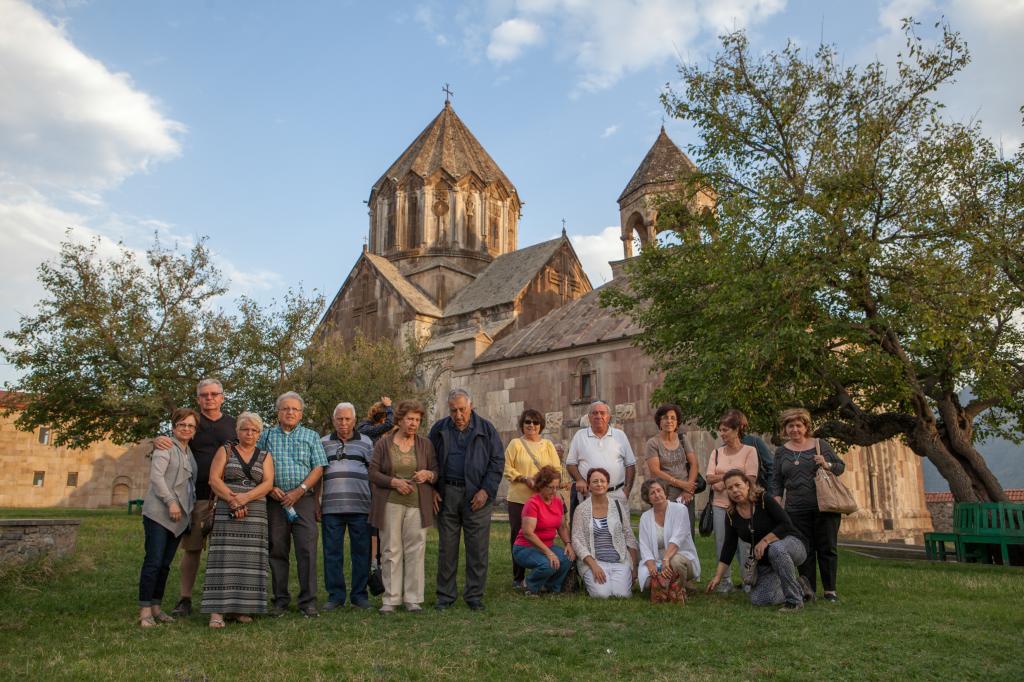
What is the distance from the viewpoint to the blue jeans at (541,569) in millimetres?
7445

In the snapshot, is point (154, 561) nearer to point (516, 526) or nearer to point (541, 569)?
point (541, 569)

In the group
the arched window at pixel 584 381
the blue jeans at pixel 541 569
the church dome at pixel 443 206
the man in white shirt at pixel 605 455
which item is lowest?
the blue jeans at pixel 541 569

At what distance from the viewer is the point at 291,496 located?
6.60m

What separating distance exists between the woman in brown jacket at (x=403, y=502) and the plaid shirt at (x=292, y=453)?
52cm

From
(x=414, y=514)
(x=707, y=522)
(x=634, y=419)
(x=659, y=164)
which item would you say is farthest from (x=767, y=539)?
(x=659, y=164)

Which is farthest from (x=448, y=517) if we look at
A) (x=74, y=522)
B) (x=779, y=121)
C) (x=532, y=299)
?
(x=532, y=299)

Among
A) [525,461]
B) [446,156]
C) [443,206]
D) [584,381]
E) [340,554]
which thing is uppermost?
[446,156]

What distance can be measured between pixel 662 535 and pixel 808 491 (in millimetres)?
1396

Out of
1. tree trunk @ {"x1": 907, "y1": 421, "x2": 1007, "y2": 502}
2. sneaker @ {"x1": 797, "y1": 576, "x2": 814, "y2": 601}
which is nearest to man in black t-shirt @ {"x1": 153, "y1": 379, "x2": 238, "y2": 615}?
sneaker @ {"x1": 797, "y1": 576, "x2": 814, "y2": 601}

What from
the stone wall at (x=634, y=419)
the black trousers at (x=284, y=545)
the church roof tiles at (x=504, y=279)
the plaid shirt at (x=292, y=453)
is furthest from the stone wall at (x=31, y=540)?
the church roof tiles at (x=504, y=279)

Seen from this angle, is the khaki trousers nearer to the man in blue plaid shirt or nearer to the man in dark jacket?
the man in dark jacket

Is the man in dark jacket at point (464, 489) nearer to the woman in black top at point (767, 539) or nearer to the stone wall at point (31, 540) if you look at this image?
the woman in black top at point (767, 539)

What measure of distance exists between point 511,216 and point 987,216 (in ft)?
93.9

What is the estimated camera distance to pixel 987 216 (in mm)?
12414
